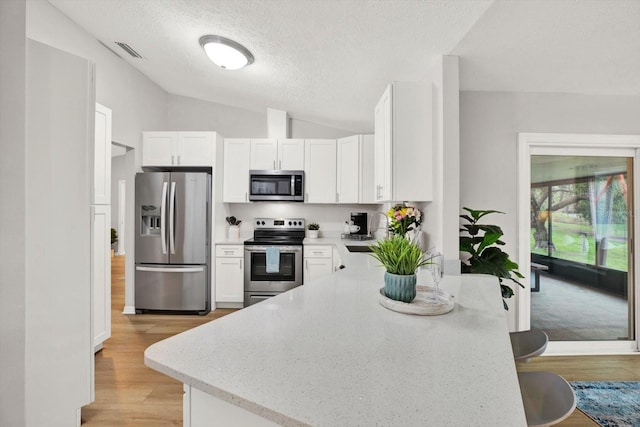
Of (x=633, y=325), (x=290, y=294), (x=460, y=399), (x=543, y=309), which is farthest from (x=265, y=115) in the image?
(x=633, y=325)

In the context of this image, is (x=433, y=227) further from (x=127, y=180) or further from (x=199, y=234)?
(x=127, y=180)

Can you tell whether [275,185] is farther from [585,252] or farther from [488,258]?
[585,252]

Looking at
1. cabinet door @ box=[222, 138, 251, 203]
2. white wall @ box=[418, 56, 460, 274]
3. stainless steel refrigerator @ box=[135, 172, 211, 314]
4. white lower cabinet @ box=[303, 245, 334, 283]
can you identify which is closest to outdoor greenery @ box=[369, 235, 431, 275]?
white wall @ box=[418, 56, 460, 274]

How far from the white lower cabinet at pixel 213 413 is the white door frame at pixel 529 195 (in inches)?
101

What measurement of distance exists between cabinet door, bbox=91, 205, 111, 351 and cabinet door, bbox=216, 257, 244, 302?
122 cm

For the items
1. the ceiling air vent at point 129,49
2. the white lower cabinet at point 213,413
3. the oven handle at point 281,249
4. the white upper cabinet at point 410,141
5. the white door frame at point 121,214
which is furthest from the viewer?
the white door frame at point 121,214

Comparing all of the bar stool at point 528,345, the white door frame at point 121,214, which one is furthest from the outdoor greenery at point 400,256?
the white door frame at point 121,214

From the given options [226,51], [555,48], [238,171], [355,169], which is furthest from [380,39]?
[238,171]

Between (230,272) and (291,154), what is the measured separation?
1.73 meters

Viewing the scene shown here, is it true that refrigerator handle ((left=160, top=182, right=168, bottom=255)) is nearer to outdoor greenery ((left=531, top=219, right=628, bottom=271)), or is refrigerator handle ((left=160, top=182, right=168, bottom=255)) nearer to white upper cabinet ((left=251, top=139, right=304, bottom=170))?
white upper cabinet ((left=251, top=139, right=304, bottom=170))

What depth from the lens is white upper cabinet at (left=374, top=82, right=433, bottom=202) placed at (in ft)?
6.82

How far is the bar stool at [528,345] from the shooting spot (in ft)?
4.51

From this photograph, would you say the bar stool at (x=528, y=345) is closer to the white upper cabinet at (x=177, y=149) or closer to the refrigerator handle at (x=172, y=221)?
the refrigerator handle at (x=172, y=221)

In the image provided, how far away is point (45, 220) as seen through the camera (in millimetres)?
1578
